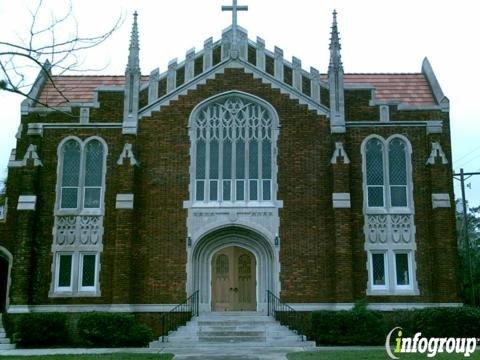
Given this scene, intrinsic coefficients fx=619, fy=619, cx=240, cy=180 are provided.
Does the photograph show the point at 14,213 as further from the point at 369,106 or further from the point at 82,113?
the point at 369,106

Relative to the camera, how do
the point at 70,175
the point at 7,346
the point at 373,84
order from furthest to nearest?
the point at 373,84 < the point at 70,175 < the point at 7,346

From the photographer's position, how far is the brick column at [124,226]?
2086 cm

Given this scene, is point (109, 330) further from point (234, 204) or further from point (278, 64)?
point (278, 64)

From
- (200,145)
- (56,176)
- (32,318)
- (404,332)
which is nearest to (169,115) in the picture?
(200,145)

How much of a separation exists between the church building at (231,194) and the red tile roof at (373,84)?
1349 millimetres

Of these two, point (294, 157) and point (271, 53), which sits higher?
point (271, 53)

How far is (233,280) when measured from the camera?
22.4 meters

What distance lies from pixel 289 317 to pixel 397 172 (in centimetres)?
659

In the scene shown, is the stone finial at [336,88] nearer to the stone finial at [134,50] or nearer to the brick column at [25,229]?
the stone finial at [134,50]

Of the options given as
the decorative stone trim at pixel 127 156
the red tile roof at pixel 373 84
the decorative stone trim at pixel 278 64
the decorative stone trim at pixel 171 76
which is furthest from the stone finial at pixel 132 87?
the decorative stone trim at pixel 278 64

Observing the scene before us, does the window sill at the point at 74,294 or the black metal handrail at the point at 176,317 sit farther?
the window sill at the point at 74,294

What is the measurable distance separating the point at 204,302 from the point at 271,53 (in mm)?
9447

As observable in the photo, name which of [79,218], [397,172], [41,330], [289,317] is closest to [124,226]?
[79,218]

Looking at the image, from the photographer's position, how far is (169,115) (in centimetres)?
2281
